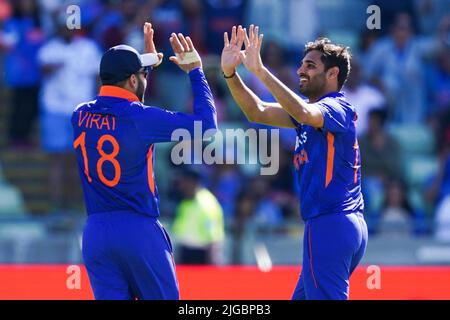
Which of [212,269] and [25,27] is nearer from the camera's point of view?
[212,269]

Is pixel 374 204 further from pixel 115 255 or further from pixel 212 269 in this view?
pixel 115 255

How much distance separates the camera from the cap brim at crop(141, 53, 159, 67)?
6.63 metres

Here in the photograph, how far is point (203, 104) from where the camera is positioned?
6.52 metres

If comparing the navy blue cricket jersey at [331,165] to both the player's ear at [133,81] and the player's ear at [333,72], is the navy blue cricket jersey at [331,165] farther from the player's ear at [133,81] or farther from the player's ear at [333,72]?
the player's ear at [133,81]

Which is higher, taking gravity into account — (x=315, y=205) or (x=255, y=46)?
(x=255, y=46)

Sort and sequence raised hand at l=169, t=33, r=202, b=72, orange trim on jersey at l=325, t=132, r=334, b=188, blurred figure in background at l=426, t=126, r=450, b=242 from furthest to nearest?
1. blurred figure in background at l=426, t=126, r=450, b=242
2. raised hand at l=169, t=33, r=202, b=72
3. orange trim on jersey at l=325, t=132, r=334, b=188

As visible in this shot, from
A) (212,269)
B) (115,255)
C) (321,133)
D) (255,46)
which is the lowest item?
(212,269)

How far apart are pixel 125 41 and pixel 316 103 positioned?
676cm

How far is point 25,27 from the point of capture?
13234 mm

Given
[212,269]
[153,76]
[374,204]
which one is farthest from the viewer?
[153,76]

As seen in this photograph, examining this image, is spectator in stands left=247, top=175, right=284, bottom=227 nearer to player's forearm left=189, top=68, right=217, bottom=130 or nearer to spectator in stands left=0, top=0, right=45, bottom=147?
spectator in stands left=0, top=0, right=45, bottom=147

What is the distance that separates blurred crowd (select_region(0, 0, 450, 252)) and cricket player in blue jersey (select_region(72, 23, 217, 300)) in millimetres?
5287

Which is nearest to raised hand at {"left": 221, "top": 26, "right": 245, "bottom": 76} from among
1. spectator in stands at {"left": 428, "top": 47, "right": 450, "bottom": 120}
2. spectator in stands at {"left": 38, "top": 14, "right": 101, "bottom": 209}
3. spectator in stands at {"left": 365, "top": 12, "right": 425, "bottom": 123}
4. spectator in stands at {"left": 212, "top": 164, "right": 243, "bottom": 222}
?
spectator in stands at {"left": 212, "top": 164, "right": 243, "bottom": 222}
